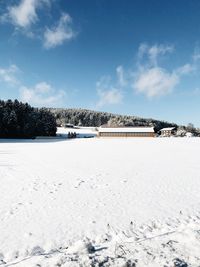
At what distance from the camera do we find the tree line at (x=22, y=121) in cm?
7812

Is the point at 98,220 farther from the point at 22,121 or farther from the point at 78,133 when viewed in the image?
the point at 78,133

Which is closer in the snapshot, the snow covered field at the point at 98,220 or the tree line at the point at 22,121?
the snow covered field at the point at 98,220

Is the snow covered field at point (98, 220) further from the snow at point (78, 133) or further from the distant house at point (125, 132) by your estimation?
the snow at point (78, 133)

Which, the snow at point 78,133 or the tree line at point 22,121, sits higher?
the tree line at point 22,121

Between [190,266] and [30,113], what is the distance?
8546 cm

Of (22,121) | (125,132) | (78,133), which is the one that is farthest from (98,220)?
(78,133)

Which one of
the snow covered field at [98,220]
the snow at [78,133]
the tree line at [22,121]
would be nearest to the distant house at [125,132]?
the snow at [78,133]

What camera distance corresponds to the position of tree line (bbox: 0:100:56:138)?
78.1 meters

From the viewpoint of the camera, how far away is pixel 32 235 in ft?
29.5

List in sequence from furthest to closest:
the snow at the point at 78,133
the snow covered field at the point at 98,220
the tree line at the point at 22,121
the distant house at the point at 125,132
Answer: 1. the snow at the point at 78,133
2. the distant house at the point at 125,132
3. the tree line at the point at 22,121
4. the snow covered field at the point at 98,220

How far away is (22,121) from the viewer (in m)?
83.0

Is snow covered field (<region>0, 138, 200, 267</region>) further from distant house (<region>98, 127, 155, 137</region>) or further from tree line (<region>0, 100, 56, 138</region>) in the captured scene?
distant house (<region>98, 127, 155, 137</region>)

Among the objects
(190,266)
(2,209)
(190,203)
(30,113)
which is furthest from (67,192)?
(30,113)

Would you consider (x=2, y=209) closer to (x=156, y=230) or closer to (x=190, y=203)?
(x=156, y=230)
